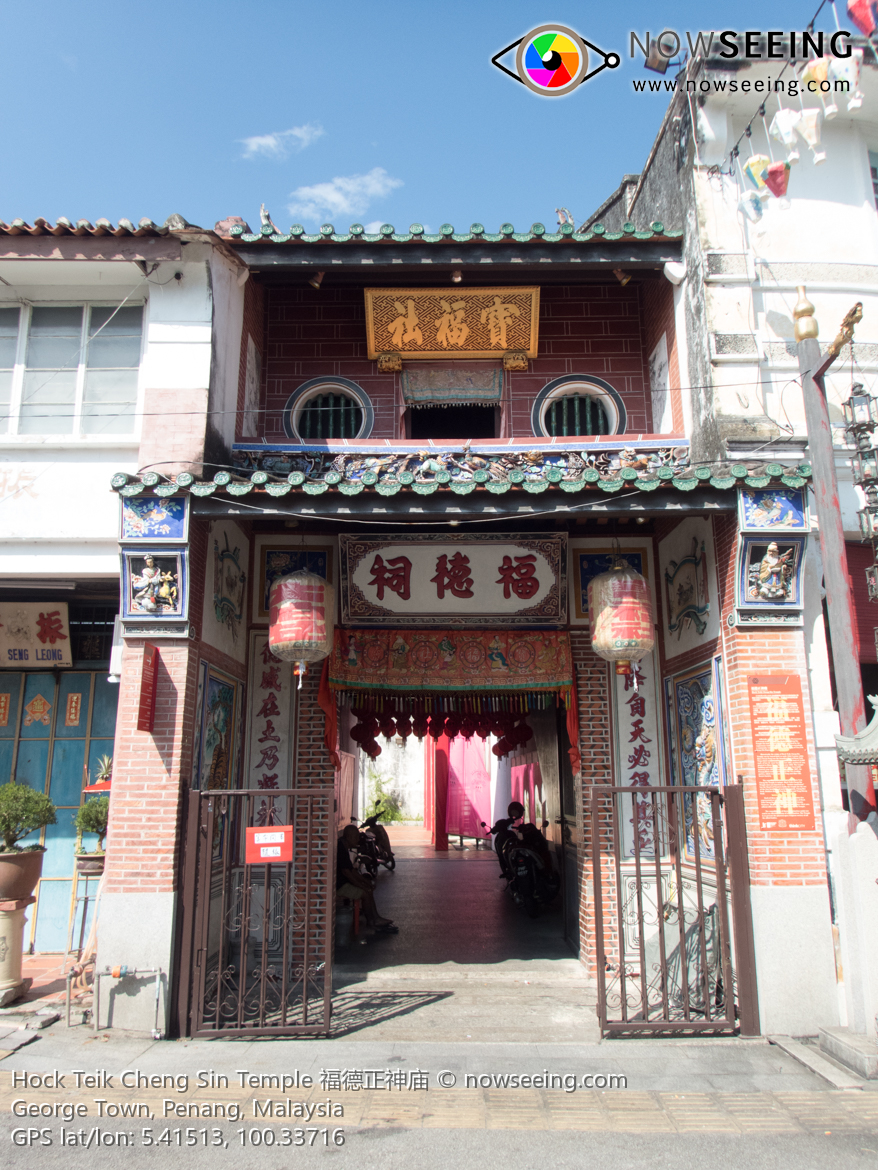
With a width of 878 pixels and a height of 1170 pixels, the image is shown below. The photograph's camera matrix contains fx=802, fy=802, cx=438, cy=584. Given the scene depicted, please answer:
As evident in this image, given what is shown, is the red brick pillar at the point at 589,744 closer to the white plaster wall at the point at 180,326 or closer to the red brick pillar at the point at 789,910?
the red brick pillar at the point at 789,910

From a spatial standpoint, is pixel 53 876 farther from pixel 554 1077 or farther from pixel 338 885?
pixel 554 1077

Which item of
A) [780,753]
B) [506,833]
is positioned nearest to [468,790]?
[506,833]

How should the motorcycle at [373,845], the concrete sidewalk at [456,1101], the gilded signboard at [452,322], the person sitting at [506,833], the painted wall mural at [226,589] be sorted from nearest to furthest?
1. the concrete sidewalk at [456,1101]
2. the painted wall mural at [226,589]
3. the gilded signboard at [452,322]
4. the motorcycle at [373,845]
5. the person sitting at [506,833]

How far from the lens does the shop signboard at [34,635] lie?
356 inches

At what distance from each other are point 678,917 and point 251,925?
429cm

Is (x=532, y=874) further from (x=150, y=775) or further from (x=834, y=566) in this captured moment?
(x=834, y=566)

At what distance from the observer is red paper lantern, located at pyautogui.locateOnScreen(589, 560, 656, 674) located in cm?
704

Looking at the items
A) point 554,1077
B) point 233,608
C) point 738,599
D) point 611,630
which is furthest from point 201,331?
point 554,1077

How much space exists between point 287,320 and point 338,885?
23.2 ft

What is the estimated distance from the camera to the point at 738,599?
22.5ft

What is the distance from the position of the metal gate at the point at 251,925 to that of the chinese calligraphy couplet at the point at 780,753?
11.8 feet

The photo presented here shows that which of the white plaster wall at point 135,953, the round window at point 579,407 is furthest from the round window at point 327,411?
the white plaster wall at point 135,953

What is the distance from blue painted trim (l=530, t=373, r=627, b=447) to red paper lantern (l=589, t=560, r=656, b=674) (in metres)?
2.43

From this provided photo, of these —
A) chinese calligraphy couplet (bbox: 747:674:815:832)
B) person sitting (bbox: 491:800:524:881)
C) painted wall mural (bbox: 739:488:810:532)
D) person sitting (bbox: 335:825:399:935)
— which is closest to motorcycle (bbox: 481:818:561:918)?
person sitting (bbox: 491:800:524:881)
